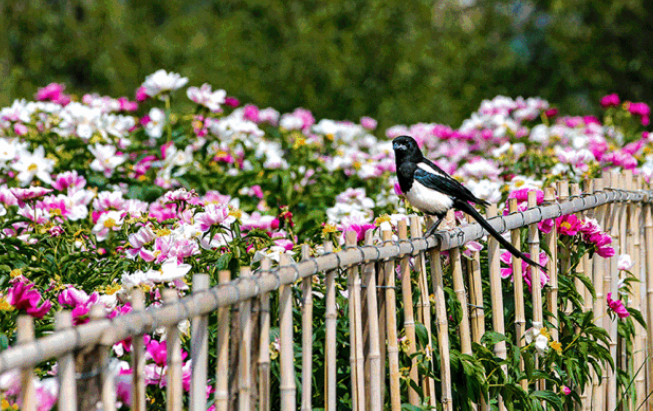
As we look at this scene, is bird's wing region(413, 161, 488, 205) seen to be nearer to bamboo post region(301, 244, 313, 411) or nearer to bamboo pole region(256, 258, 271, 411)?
bamboo post region(301, 244, 313, 411)

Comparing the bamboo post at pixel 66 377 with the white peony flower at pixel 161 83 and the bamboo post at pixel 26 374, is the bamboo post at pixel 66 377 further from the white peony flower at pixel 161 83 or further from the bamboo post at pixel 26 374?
the white peony flower at pixel 161 83

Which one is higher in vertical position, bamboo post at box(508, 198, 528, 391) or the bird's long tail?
the bird's long tail

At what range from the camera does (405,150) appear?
8.63 ft

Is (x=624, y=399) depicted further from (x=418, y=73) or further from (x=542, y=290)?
(x=418, y=73)

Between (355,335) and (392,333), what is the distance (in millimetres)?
145

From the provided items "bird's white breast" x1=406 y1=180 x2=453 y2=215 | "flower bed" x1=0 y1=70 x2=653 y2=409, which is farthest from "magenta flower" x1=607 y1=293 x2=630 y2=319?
"bird's white breast" x1=406 y1=180 x2=453 y2=215

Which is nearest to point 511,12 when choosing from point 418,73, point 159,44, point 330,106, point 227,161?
point 418,73

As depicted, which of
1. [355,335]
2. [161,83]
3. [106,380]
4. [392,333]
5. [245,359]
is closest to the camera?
[106,380]

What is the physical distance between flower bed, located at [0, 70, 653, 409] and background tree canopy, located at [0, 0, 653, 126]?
488 centimetres

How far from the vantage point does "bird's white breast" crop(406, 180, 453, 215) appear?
2412 mm

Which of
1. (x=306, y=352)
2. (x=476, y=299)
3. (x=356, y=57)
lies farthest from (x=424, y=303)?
(x=356, y=57)

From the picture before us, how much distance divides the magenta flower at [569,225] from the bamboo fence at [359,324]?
0.07 ft

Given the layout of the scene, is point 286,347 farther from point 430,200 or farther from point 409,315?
point 430,200

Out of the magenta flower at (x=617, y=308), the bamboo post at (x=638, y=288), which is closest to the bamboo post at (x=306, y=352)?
the magenta flower at (x=617, y=308)
